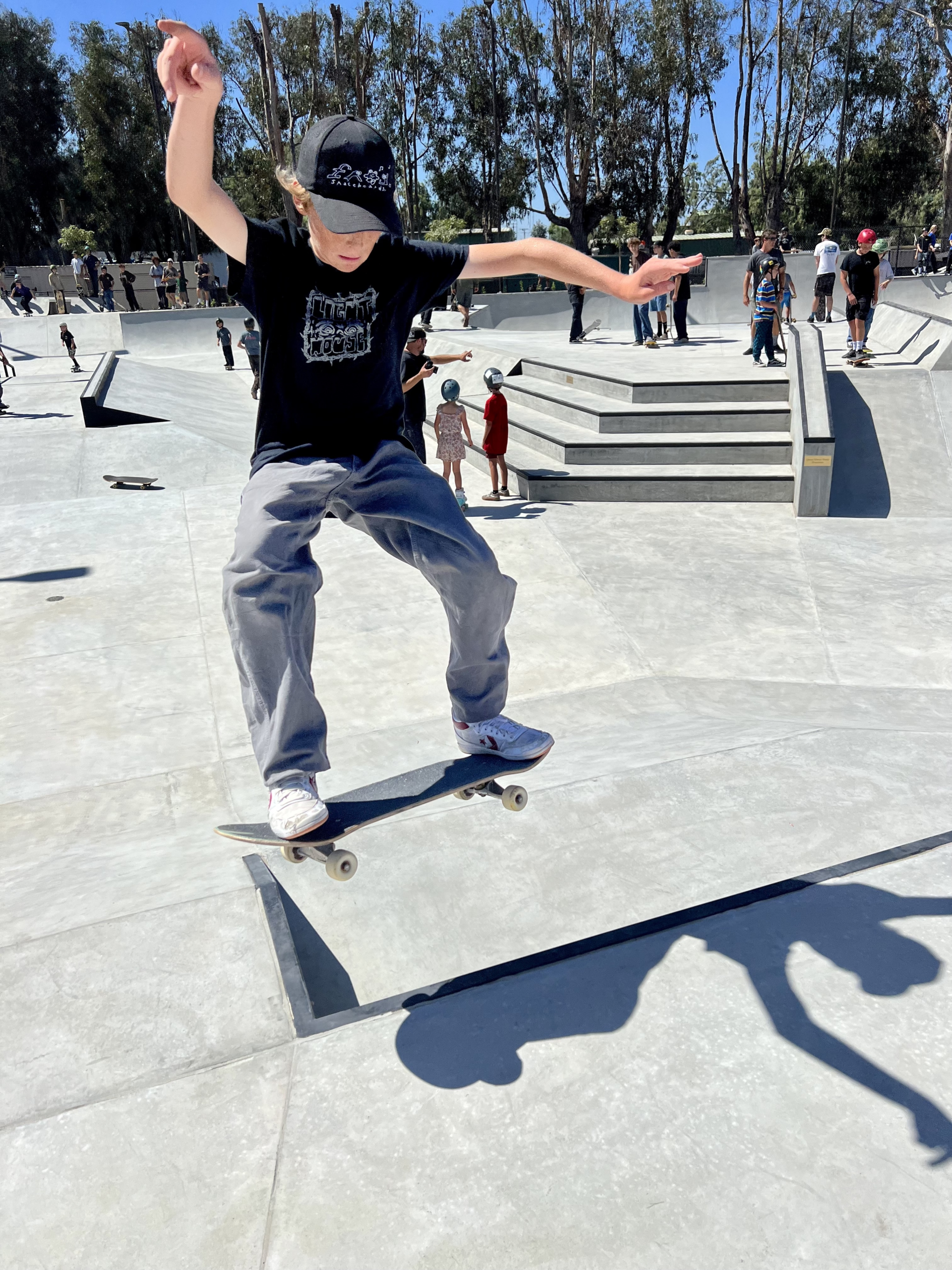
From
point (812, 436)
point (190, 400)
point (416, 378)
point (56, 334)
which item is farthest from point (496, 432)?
point (56, 334)

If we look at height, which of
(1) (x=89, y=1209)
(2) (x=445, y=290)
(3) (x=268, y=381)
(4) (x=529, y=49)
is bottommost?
(1) (x=89, y=1209)

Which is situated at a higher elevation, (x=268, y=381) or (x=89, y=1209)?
(x=268, y=381)

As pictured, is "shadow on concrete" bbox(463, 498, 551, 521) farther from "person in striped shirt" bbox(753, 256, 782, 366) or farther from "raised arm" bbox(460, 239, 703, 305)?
"raised arm" bbox(460, 239, 703, 305)

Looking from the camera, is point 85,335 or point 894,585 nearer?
point 894,585

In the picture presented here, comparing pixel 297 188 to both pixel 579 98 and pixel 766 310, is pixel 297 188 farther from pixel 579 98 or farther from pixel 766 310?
pixel 579 98

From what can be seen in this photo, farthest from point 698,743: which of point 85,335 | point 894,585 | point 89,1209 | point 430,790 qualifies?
point 85,335

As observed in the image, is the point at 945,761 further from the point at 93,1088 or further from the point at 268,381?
the point at 93,1088

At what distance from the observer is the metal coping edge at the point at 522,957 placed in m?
2.63

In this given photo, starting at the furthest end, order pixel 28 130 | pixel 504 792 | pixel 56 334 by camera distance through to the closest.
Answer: pixel 28 130, pixel 56 334, pixel 504 792

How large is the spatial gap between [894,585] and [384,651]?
481cm

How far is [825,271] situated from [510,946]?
1878 centimetres

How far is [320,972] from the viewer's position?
126 inches

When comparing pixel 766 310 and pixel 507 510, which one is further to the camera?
pixel 766 310

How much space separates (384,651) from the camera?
7195 millimetres
